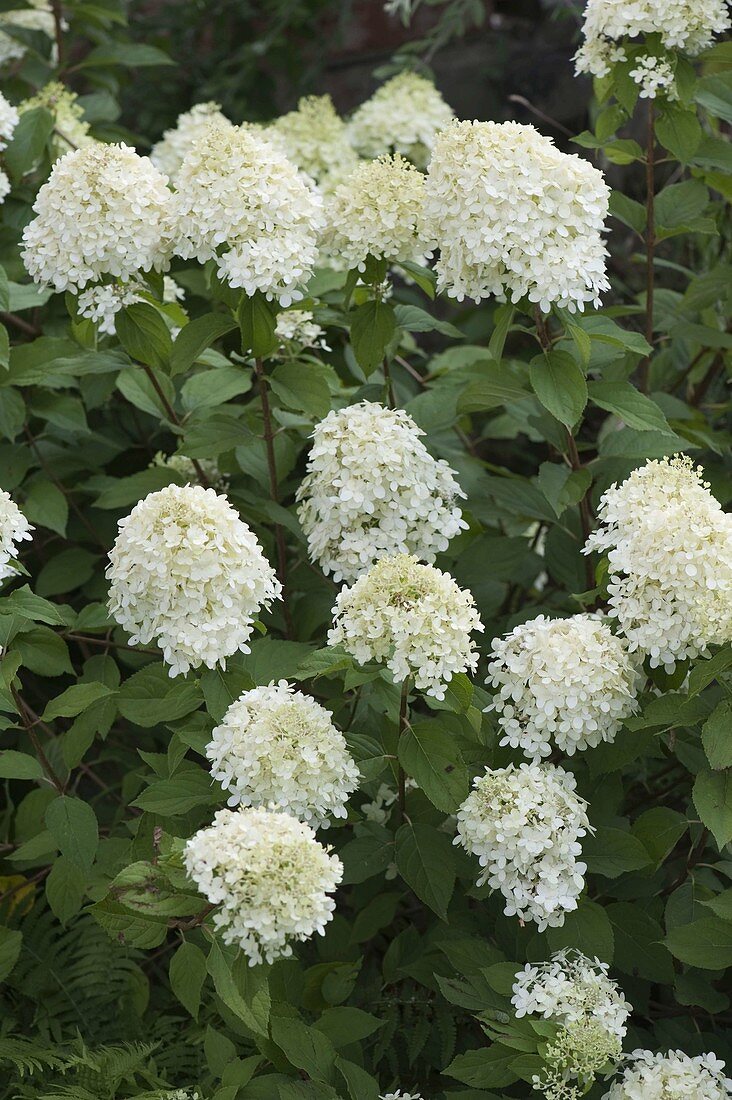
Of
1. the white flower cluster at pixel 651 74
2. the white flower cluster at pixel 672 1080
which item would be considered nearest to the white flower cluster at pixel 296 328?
the white flower cluster at pixel 651 74

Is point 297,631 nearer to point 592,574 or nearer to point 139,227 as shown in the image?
point 592,574

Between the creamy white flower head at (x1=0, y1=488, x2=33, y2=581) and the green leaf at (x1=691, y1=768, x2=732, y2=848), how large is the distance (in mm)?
1131

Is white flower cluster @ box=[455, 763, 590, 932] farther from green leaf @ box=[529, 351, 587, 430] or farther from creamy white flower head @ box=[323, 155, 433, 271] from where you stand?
creamy white flower head @ box=[323, 155, 433, 271]

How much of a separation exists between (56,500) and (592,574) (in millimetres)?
1176

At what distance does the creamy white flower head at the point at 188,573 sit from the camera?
1715mm

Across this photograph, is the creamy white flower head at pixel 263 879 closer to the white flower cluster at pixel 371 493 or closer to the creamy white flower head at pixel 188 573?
the creamy white flower head at pixel 188 573

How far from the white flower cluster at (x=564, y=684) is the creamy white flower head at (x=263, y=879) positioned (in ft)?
1.61

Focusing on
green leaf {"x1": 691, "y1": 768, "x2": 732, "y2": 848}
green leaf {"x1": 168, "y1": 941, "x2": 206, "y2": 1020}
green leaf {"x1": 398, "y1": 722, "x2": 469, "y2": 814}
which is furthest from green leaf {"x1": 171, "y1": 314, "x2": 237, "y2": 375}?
green leaf {"x1": 691, "y1": 768, "x2": 732, "y2": 848}

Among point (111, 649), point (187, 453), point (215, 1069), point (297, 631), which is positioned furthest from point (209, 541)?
point (111, 649)

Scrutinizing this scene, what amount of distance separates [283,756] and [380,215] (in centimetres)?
102

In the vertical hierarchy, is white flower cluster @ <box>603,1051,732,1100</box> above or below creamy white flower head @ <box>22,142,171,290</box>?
below

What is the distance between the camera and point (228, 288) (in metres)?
2.07

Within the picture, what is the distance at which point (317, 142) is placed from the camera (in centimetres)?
327

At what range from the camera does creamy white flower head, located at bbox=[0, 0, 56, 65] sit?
11.6 feet
